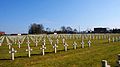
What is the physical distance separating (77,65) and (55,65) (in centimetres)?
136

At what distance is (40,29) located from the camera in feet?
509

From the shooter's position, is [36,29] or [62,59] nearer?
[62,59]

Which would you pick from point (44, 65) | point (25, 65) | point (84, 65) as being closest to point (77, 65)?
point (84, 65)

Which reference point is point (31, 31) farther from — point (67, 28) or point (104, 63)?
point (104, 63)

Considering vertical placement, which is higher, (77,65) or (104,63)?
(104,63)

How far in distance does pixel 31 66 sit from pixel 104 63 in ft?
31.8

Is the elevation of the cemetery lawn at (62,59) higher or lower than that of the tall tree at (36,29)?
lower

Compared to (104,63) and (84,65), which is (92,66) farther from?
(104,63)

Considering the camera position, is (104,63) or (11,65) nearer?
(104,63)

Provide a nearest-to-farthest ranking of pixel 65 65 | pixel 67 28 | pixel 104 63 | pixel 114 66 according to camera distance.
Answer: pixel 104 63
pixel 114 66
pixel 65 65
pixel 67 28

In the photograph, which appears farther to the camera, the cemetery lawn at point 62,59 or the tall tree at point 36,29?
the tall tree at point 36,29

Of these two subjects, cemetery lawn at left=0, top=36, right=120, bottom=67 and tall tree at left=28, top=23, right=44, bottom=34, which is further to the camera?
tall tree at left=28, top=23, right=44, bottom=34

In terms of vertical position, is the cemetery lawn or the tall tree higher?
the tall tree

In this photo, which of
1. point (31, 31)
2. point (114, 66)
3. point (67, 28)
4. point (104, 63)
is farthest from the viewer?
point (67, 28)
